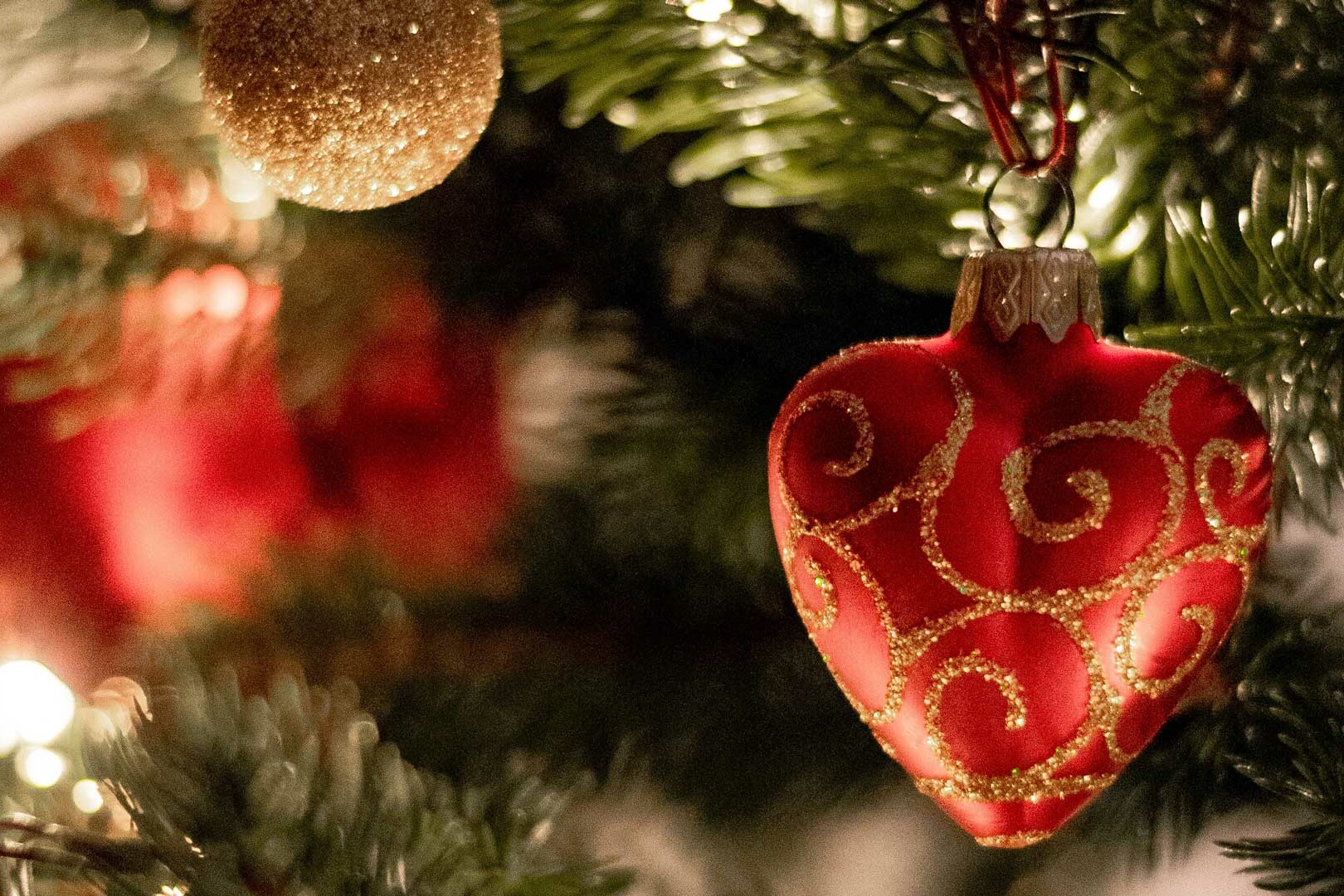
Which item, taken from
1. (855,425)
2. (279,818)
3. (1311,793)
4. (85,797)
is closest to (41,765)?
(85,797)

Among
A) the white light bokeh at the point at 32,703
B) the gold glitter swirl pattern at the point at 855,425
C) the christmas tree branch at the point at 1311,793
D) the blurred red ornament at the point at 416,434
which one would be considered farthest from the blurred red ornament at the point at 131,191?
the christmas tree branch at the point at 1311,793

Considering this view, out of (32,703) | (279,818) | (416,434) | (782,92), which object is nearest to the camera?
(279,818)

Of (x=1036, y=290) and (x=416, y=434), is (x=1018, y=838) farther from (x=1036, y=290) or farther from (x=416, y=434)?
(x=416, y=434)

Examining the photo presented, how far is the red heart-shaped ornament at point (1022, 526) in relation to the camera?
344mm

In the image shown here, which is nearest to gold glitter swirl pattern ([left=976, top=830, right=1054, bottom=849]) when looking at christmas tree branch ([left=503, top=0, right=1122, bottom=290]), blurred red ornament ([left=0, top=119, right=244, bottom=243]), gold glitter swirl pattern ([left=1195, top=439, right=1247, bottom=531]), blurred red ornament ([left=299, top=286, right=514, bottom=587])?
gold glitter swirl pattern ([left=1195, top=439, right=1247, bottom=531])

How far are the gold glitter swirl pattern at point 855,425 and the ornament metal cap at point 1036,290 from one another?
0.18 feet

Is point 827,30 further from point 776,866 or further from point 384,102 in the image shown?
point 776,866

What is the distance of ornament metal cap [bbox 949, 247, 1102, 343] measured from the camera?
362 millimetres

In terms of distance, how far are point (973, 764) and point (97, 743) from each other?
0.88 ft

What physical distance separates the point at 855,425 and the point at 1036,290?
2.9 inches

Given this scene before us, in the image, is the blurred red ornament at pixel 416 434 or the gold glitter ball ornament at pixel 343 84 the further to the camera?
the blurred red ornament at pixel 416 434

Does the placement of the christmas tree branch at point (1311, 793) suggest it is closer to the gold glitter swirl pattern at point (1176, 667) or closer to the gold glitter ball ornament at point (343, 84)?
the gold glitter swirl pattern at point (1176, 667)

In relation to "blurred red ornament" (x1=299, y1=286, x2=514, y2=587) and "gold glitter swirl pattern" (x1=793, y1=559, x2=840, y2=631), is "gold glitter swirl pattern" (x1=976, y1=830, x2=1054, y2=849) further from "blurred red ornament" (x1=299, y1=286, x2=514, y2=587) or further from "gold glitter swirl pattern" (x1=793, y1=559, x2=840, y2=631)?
"blurred red ornament" (x1=299, y1=286, x2=514, y2=587)

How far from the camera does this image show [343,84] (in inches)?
12.9
